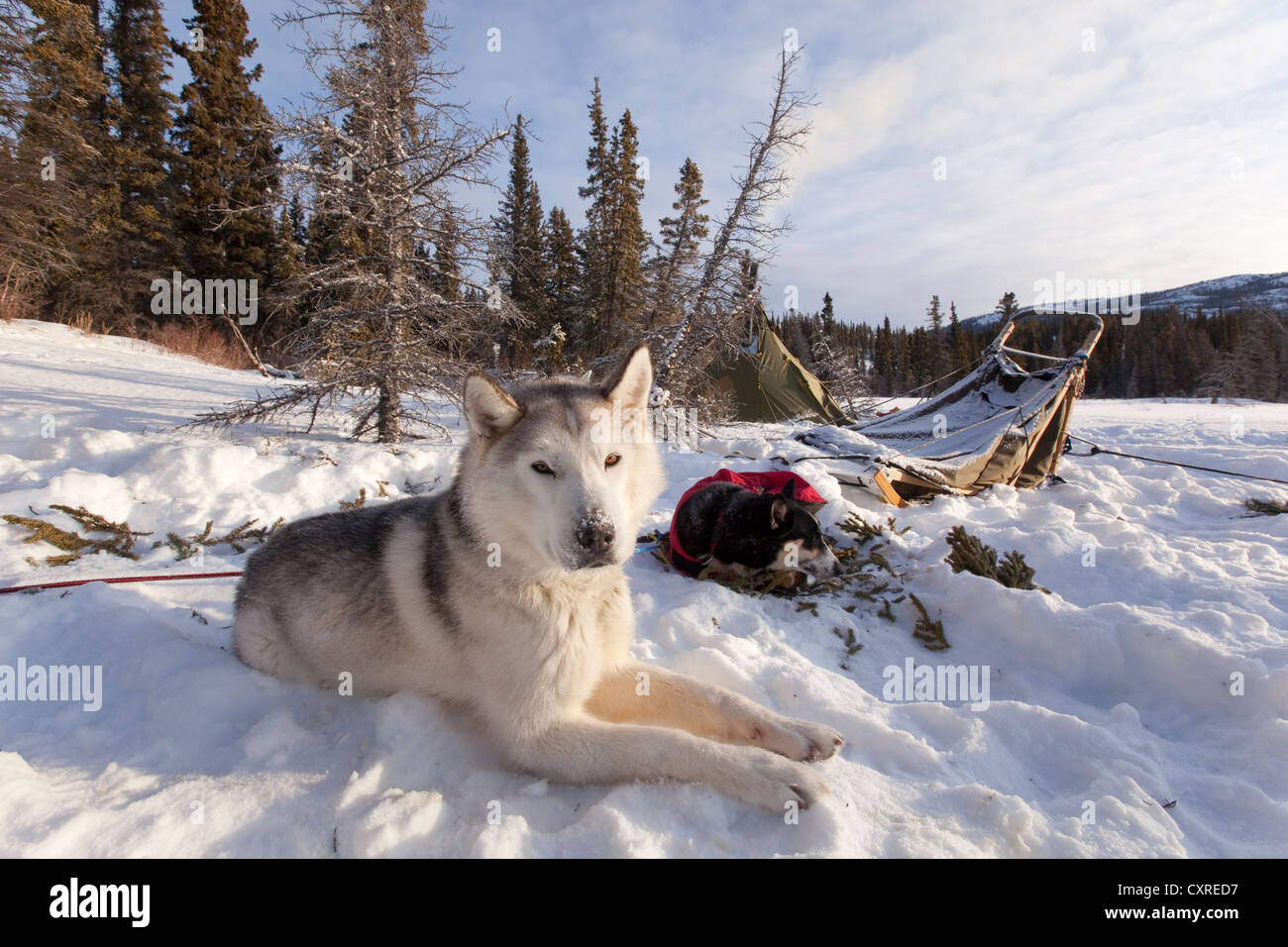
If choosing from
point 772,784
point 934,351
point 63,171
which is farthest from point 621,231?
point 934,351

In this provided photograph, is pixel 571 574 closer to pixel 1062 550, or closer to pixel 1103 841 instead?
pixel 1103 841

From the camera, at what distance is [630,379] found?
252cm

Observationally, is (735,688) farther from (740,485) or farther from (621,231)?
(621,231)

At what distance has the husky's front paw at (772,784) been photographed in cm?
187

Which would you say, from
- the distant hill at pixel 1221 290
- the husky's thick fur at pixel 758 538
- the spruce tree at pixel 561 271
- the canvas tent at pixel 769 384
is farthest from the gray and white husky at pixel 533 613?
the distant hill at pixel 1221 290

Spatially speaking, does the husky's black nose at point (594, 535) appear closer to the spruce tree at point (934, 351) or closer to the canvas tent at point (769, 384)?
the canvas tent at point (769, 384)

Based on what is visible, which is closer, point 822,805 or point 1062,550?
point 822,805

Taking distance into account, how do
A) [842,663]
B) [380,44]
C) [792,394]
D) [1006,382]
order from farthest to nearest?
[792,394] < [1006,382] < [380,44] < [842,663]

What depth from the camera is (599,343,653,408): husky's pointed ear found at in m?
2.46

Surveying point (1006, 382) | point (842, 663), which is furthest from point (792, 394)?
point (842, 663)

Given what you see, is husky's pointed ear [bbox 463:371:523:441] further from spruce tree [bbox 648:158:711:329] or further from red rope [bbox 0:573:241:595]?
spruce tree [bbox 648:158:711:329]

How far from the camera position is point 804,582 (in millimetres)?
4336

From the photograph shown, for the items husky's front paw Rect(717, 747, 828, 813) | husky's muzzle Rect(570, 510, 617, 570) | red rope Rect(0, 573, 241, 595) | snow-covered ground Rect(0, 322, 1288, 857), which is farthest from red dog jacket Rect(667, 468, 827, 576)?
red rope Rect(0, 573, 241, 595)
